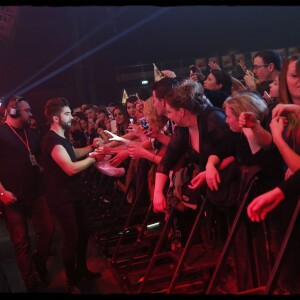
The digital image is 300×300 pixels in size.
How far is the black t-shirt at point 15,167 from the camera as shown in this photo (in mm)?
4336

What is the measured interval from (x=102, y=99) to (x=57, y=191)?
10434mm

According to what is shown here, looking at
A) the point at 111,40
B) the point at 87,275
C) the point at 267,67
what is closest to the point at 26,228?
the point at 87,275

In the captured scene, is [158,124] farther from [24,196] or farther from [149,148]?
[24,196]

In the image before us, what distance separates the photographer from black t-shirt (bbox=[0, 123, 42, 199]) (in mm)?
4336

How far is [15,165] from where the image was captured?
436 cm

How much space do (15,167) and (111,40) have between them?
9.97 m

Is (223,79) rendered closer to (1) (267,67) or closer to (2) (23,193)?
(1) (267,67)

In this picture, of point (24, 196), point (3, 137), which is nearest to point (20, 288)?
→ point (24, 196)

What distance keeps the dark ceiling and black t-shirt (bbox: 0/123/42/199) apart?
898 cm

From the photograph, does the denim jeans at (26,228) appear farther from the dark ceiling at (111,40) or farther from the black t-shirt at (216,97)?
the dark ceiling at (111,40)

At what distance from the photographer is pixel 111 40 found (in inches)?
536

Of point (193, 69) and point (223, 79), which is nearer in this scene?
point (223, 79)

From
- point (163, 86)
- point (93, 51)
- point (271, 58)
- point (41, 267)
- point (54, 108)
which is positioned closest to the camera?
point (163, 86)

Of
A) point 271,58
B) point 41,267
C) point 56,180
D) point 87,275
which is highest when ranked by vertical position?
point 271,58
